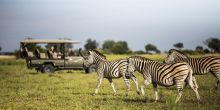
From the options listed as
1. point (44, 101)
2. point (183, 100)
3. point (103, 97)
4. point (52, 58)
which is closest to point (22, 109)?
point (44, 101)

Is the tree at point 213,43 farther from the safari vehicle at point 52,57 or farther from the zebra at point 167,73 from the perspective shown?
the zebra at point 167,73

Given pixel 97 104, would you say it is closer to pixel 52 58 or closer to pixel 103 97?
pixel 103 97

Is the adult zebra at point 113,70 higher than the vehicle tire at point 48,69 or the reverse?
higher

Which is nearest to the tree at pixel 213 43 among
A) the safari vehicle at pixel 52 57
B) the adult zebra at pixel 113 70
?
the safari vehicle at pixel 52 57

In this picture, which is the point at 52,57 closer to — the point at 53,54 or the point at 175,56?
the point at 53,54

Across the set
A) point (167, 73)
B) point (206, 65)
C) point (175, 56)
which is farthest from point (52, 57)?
point (167, 73)

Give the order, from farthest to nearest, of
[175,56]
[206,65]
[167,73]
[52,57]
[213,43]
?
[213,43]
[52,57]
[175,56]
[206,65]
[167,73]

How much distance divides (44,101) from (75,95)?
2.09 meters

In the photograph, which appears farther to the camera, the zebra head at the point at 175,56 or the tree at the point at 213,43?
the tree at the point at 213,43

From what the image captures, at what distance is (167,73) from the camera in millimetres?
14336

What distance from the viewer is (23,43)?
3462 cm

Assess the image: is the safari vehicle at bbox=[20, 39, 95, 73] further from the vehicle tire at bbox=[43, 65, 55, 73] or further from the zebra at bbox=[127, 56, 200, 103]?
the zebra at bbox=[127, 56, 200, 103]

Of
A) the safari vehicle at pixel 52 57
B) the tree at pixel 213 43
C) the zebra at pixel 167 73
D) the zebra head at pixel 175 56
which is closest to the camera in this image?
the zebra at pixel 167 73

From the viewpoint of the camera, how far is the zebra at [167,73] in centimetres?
1402
